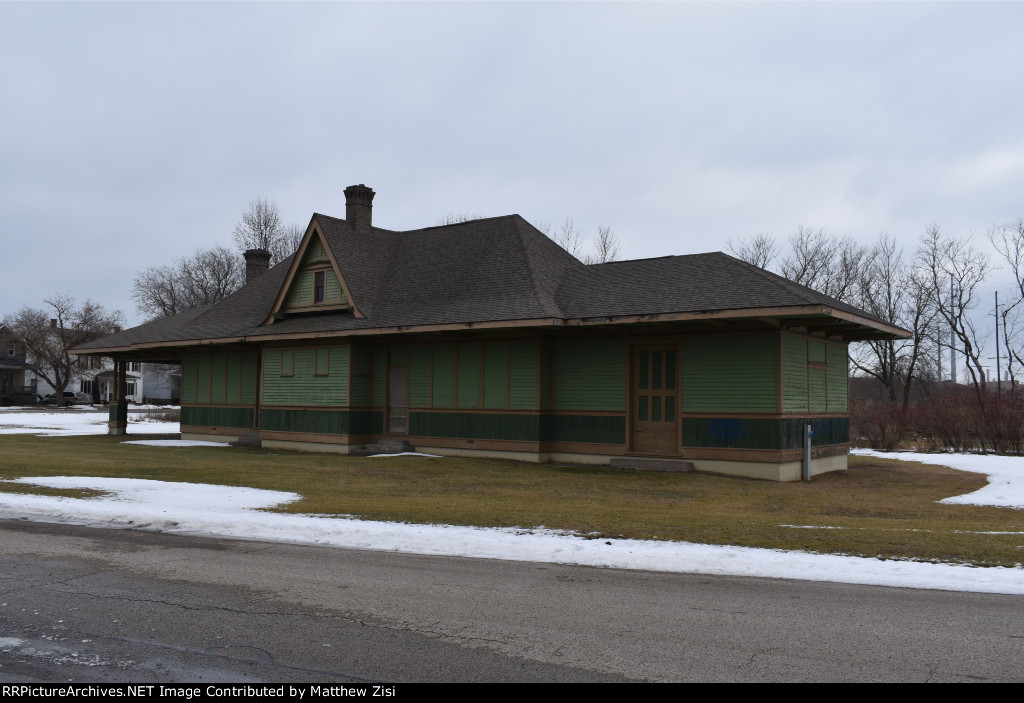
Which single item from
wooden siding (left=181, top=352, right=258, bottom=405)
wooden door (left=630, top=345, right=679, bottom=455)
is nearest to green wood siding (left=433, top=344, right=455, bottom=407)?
wooden door (left=630, top=345, right=679, bottom=455)

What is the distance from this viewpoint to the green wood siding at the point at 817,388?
19297 millimetres

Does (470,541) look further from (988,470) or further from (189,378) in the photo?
(189,378)

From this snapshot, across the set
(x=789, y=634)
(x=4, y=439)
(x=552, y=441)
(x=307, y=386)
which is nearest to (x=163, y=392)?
(x=4, y=439)

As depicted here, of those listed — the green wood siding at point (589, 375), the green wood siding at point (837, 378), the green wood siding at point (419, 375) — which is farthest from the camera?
the green wood siding at point (419, 375)

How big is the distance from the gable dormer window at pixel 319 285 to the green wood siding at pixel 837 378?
15128 mm

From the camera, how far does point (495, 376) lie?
21.6 metres

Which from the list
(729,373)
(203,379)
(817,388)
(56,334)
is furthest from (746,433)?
(56,334)

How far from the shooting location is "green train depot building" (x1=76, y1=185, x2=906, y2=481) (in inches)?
714

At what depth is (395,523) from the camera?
10625 millimetres

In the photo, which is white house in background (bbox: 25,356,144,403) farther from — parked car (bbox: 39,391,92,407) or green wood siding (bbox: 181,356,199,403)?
green wood siding (bbox: 181,356,199,403)

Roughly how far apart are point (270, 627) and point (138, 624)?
0.99 metres

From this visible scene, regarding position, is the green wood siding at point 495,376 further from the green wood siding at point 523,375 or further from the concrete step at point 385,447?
the concrete step at point 385,447

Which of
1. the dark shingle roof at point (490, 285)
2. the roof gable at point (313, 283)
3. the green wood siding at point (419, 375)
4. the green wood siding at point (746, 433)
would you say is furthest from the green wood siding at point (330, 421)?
the green wood siding at point (746, 433)

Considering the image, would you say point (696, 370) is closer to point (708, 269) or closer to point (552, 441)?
point (708, 269)
